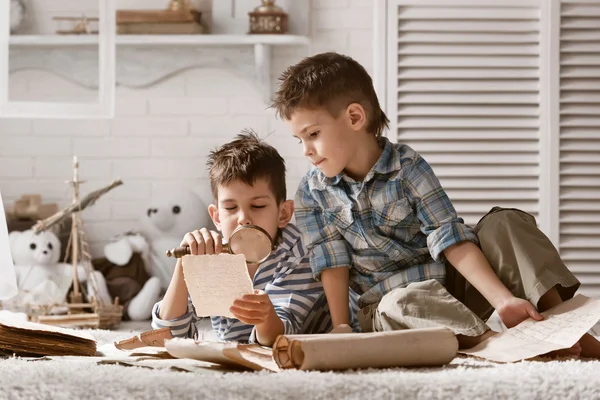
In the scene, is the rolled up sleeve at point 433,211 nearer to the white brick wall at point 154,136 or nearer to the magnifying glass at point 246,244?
the magnifying glass at point 246,244

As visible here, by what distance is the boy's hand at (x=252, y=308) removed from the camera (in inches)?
47.2

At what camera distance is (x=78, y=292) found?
2.62 m

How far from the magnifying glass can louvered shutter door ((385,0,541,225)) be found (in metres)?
1.47

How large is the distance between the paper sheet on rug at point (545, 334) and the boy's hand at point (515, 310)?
0.07 ft

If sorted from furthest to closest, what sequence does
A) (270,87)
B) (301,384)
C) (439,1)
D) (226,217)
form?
(270,87) → (439,1) → (226,217) → (301,384)

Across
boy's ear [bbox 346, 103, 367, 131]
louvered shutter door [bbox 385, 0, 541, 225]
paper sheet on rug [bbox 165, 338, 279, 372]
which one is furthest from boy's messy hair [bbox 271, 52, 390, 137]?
louvered shutter door [bbox 385, 0, 541, 225]

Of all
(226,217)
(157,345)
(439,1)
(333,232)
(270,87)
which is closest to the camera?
(157,345)

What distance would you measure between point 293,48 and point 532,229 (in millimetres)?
1713

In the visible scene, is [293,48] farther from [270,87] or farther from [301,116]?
[301,116]

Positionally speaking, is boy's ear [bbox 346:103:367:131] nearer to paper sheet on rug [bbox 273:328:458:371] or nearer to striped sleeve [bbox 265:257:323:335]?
striped sleeve [bbox 265:257:323:335]

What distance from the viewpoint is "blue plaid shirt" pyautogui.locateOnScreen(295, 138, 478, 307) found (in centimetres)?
147

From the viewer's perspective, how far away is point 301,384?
912 mm

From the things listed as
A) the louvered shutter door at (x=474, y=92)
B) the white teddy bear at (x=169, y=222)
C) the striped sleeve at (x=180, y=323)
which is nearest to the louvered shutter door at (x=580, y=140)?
the louvered shutter door at (x=474, y=92)

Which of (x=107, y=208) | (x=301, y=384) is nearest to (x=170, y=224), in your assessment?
(x=107, y=208)
